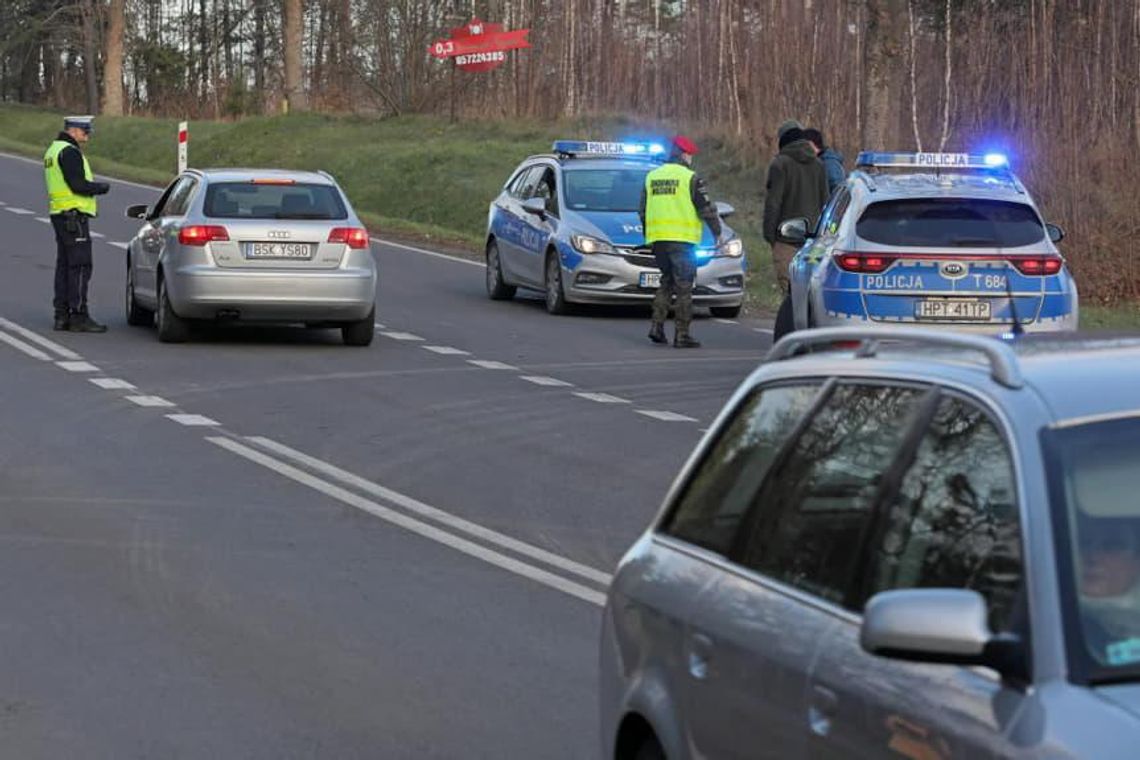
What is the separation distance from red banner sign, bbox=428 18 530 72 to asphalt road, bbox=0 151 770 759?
2389 centimetres

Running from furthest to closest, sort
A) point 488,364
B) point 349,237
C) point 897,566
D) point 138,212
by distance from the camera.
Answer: point 138,212, point 349,237, point 488,364, point 897,566

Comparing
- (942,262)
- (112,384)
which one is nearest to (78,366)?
(112,384)

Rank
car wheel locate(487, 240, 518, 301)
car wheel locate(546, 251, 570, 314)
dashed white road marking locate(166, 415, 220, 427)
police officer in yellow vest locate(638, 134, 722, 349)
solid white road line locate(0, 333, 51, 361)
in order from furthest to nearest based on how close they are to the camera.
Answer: car wheel locate(487, 240, 518, 301)
car wheel locate(546, 251, 570, 314)
police officer in yellow vest locate(638, 134, 722, 349)
solid white road line locate(0, 333, 51, 361)
dashed white road marking locate(166, 415, 220, 427)

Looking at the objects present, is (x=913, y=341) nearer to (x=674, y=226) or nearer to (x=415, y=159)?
(x=674, y=226)

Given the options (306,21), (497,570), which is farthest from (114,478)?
(306,21)

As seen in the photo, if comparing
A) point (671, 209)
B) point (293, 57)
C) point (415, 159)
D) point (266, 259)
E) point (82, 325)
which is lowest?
point (82, 325)

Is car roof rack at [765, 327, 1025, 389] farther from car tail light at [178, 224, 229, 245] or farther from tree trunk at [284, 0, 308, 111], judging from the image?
tree trunk at [284, 0, 308, 111]

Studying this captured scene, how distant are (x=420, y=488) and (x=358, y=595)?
2916 millimetres

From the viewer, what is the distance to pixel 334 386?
17.4 metres

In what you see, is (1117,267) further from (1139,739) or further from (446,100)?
(446,100)

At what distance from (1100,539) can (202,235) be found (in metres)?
16.7

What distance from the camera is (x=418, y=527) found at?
37.8 feet

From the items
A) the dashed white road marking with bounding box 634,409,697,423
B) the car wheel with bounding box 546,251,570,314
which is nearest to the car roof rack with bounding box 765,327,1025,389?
the dashed white road marking with bounding box 634,409,697,423

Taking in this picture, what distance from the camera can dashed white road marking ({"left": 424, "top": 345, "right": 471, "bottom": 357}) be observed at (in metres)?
20.0
